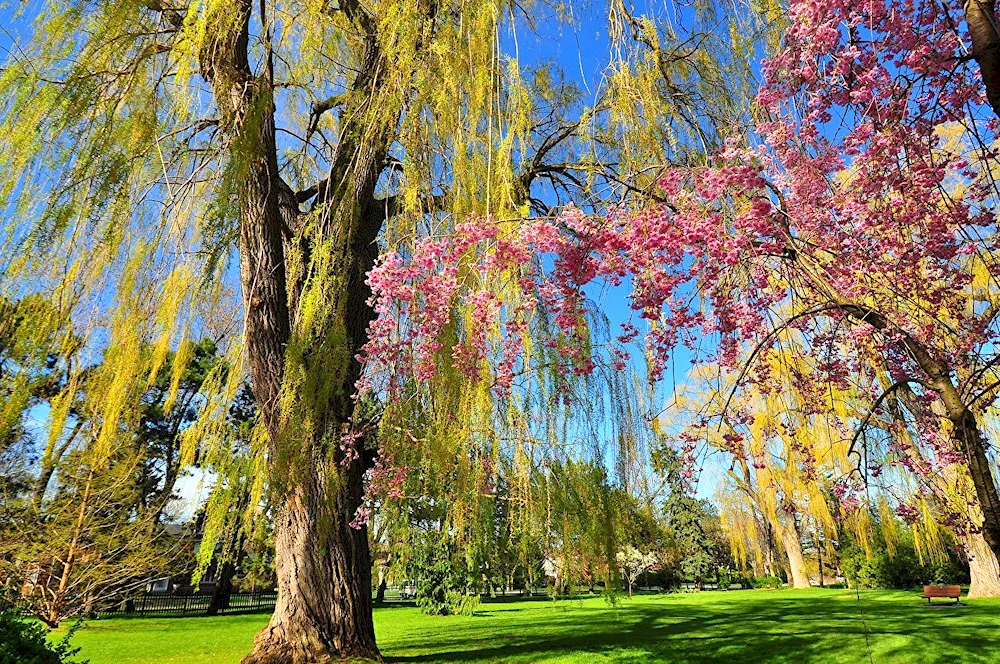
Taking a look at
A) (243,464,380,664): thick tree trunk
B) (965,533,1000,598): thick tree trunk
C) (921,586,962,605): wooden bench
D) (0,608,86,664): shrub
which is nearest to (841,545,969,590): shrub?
(965,533,1000,598): thick tree trunk

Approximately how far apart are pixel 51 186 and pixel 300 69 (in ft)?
5.05

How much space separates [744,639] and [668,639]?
0.69 metres

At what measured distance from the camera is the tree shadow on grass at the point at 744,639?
4.51m

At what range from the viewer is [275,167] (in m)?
3.69

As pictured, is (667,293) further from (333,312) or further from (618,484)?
(333,312)

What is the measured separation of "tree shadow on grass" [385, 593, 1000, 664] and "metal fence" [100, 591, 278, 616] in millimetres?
6952

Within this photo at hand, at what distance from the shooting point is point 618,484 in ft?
9.07

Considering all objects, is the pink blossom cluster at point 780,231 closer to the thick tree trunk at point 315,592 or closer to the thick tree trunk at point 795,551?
the thick tree trunk at point 315,592

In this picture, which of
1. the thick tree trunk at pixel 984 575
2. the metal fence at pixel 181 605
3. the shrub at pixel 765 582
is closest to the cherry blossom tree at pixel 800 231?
the thick tree trunk at pixel 984 575

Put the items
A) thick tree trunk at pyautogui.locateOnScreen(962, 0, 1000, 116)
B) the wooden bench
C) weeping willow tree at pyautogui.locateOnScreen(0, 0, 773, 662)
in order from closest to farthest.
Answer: thick tree trunk at pyautogui.locateOnScreen(962, 0, 1000, 116) < weeping willow tree at pyautogui.locateOnScreen(0, 0, 773, 662) < the wooden bench

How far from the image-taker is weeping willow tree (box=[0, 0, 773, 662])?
1.90 m

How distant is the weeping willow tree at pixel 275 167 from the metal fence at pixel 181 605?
31.1 feet

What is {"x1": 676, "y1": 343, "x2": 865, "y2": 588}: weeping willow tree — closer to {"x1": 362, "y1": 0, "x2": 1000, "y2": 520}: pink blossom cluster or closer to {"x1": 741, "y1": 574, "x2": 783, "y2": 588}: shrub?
{"x1": 362, "y1": 0, "x2": 1000, "y2": 520}: pink blossom cluster

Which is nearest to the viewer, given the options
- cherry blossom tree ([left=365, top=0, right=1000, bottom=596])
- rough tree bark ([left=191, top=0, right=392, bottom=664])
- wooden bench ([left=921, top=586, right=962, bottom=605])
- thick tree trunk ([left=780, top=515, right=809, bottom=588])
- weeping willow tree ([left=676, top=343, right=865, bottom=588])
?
cherry blossom tree ([left=365, top=0, right=1000, bottom=596])
